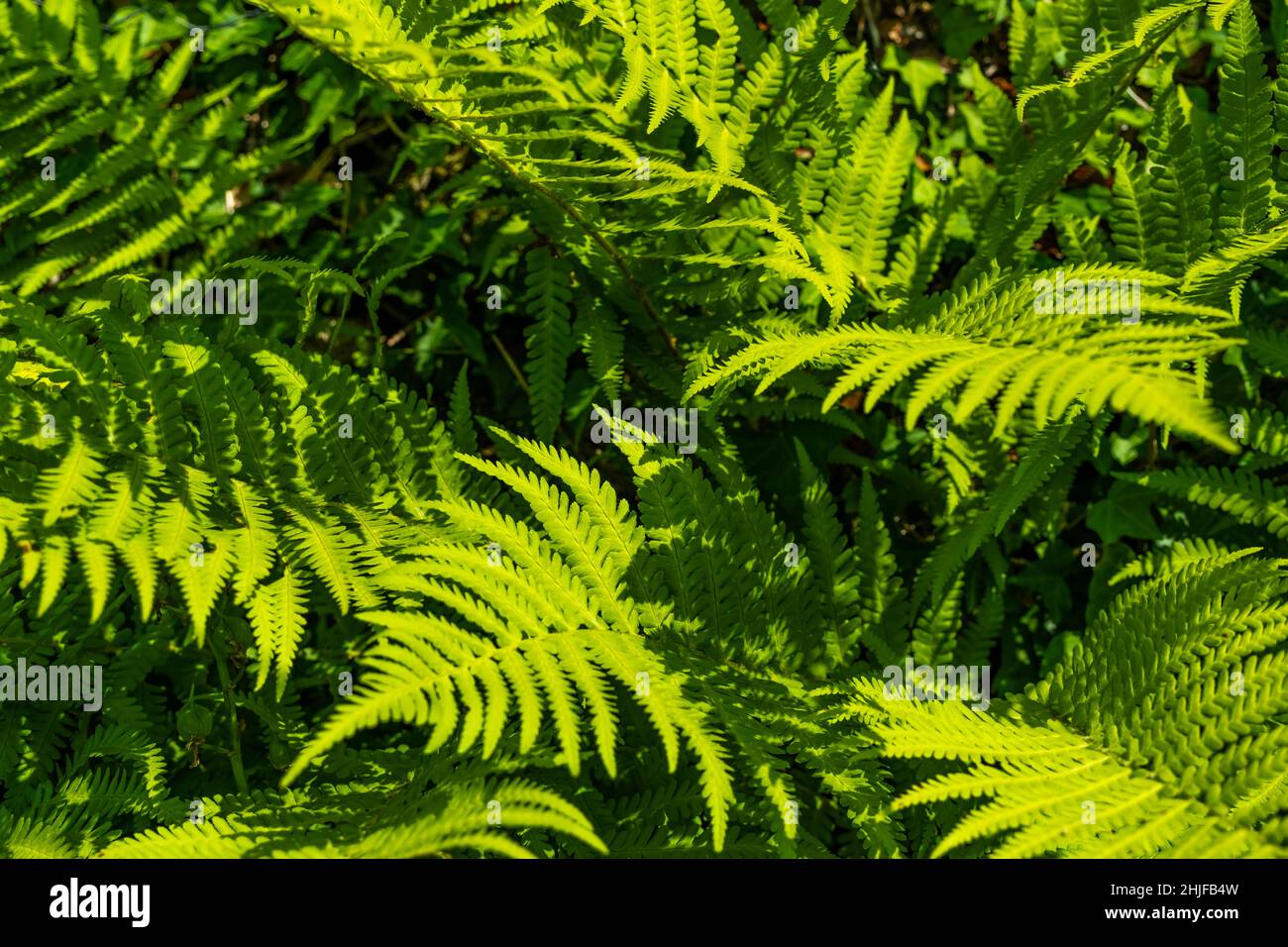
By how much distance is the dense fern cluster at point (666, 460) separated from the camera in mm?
1688

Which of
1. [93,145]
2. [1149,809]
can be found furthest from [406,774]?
[93,145]

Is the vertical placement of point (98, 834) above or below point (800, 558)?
below

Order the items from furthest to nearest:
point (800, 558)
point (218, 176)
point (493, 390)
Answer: point (493, 390)
point (218, 176)
point (800, 558)

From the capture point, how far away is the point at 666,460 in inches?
82.7

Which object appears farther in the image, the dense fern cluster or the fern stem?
the fern stem

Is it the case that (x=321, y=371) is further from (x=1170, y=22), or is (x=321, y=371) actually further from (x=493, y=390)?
(x=1170, y=22)

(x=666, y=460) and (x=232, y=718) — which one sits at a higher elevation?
(x=666, y=460)

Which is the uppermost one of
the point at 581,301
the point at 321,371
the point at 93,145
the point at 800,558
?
the point at 93,145

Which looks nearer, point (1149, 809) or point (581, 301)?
point (1149, 809)

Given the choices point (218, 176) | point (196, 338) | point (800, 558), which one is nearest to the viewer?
point (196, 338)

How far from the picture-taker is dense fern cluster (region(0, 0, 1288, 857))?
66.4 inches

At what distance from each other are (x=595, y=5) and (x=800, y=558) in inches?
47.9

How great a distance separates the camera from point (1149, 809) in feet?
5.32

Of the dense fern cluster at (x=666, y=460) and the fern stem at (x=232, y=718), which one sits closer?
the dense fern cluster at (x=666, y=460)
